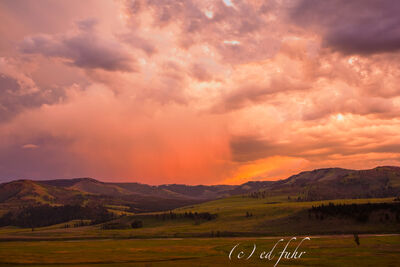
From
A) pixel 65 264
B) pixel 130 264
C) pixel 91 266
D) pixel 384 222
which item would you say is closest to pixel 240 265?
pixel 130 264

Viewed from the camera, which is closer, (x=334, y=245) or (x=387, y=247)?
(x=387, y=247)

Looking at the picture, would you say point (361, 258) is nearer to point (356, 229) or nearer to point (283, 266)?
point (283, 266)

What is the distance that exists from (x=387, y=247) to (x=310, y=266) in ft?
141

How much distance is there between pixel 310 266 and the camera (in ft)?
253

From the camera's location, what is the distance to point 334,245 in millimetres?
116125

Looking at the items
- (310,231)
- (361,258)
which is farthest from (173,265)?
(310,231)

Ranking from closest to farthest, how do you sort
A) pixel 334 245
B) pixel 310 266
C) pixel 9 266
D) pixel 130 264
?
pixel 310 266
pixel 130 264
pixel 9 266
pixel 334 245

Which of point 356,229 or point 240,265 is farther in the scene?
point 356,229

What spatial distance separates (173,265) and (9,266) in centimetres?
4793

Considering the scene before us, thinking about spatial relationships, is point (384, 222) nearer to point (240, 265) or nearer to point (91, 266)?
point (240, 265)

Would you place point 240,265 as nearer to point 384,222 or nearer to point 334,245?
point 334,245

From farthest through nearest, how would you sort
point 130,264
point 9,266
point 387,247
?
point 387,247
point 9,266
point 130,264

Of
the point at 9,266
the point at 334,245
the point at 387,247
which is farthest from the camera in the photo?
the point at 334,245

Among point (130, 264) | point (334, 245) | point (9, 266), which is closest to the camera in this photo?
point (130, 264)
